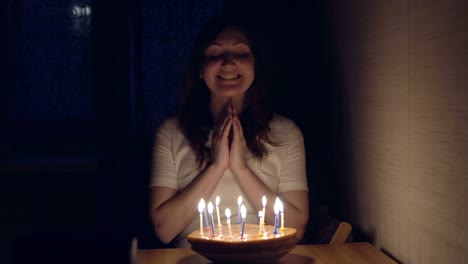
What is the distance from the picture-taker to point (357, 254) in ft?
6.96

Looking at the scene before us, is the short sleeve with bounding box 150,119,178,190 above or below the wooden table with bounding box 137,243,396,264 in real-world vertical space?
above

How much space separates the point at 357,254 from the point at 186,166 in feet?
2.71

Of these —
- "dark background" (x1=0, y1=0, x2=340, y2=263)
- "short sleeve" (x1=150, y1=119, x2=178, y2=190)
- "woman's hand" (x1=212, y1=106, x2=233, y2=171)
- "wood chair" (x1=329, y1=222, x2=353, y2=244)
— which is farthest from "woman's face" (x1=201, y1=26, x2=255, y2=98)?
"dark background" (x1=0, y1=0, x2=340, y2=263)

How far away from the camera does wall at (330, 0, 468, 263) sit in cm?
170

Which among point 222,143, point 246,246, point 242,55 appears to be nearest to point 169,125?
point 222,143

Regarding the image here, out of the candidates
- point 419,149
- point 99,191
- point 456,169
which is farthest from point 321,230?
point 99,191

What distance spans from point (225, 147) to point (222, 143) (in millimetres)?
20

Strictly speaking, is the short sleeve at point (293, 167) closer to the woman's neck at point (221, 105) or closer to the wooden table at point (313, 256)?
the woman's neck at point (221, 105)

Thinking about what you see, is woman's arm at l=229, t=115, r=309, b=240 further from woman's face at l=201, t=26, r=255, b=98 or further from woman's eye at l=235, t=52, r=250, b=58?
woman's eye at l=235, t=52, r=250, b=58

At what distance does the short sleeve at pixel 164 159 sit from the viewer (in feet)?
8.29

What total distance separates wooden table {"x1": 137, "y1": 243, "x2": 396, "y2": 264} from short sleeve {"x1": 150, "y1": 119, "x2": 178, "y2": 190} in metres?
0.41

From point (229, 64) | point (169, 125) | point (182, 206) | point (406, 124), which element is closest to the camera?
point (406, 124)

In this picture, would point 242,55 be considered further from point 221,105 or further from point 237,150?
point 237,150

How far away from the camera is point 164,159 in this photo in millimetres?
2582
